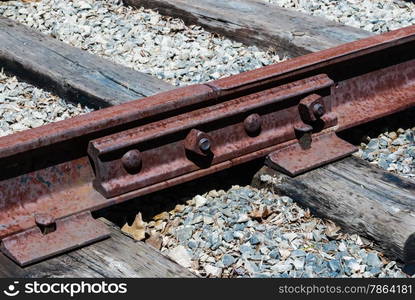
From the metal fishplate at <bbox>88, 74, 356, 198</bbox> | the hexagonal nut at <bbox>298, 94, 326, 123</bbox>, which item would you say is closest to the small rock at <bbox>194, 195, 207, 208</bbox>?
the metal fishplate at <bbox>88, 74, 356, 198</bbox>

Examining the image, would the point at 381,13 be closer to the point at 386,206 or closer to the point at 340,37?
the point at 340,37

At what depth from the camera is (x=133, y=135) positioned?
3582 mm

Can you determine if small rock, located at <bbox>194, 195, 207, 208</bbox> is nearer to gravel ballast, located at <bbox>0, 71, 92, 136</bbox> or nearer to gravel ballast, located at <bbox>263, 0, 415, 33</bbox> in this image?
gravel ballast, located at <bbox>0, 71, 92, 136</bbox>

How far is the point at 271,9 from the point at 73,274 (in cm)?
269

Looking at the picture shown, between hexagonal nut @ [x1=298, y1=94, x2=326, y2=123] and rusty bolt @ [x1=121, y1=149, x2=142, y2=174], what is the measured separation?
761 mm

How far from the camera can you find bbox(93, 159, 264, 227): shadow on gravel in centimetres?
376

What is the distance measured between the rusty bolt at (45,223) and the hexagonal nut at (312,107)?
1153mm

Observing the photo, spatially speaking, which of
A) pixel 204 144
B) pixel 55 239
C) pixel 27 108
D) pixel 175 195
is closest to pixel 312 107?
pixel 204 144

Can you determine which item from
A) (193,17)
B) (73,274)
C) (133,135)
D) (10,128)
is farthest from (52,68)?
(73,274)

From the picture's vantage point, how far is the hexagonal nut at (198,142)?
12.1ft

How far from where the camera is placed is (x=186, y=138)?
3736 millimetres

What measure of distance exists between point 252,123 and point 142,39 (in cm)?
161

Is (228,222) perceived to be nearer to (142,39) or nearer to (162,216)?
(162,216)

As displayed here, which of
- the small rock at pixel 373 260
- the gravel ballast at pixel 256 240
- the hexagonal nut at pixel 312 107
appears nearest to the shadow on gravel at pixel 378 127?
the hexagonal nut at pixel 312 107
